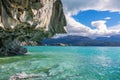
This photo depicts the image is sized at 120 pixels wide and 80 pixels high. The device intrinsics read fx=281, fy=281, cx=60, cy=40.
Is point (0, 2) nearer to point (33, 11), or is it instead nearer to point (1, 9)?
point (1, 9)

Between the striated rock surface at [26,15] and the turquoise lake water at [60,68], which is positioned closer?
the turquoise lake water at [60,68]

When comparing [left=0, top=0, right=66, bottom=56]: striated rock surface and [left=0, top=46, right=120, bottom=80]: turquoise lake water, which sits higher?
[left=0, top=0, right=66, bottom=56]: striated rock surface

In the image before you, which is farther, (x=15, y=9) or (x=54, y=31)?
(x=54, y=31)

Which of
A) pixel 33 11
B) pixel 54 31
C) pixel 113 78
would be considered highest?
pixel 33 11

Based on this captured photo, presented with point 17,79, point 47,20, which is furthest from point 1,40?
point 17,79

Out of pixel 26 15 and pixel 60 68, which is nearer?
pixel 60 68

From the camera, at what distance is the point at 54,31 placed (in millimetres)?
53625

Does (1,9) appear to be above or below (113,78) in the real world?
above

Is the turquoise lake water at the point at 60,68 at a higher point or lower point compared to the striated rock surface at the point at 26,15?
lower

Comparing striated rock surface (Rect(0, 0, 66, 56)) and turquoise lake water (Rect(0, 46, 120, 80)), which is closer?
turquoise lake water (Rect(0, 46, 120, 80))

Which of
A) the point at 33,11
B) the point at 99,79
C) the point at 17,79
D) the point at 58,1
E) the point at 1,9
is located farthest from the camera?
the point at 58,1

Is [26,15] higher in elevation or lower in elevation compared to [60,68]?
higher

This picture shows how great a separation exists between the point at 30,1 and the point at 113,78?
1640cm

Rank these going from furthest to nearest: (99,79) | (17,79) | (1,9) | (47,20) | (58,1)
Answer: (58,1)
(47,20)
(1,9)
(99,79)
(17,79)
